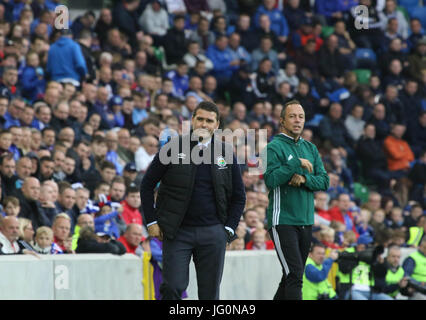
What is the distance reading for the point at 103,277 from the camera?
1121 cm

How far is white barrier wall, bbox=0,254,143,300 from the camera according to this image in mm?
10305

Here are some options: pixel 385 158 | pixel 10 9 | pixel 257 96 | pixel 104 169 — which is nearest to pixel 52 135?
pixel 104 169

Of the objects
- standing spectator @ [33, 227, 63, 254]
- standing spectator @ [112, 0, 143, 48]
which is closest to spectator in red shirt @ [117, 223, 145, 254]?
standing spectator @ [33, 227, 63, 254]

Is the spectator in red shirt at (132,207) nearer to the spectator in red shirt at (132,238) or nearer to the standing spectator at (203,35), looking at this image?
the spectator in red shirt at (132,238)

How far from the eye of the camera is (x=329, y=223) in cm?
1596

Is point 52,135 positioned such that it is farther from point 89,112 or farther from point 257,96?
point 257,96

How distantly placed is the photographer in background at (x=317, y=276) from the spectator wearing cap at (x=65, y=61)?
5.91 metres

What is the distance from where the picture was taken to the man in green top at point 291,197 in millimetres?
8812

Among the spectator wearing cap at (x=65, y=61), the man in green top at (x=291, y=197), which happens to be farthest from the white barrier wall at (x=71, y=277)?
the spectator wearing cap at (x=65, y=61)

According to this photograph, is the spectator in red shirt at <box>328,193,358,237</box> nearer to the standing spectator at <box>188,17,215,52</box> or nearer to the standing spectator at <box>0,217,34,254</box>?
the standing spectator at <box>188,17,215,52</box>

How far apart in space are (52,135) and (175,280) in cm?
682

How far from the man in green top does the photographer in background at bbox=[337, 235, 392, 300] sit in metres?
3.37

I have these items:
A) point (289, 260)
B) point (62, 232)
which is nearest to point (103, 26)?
point (62, 232)

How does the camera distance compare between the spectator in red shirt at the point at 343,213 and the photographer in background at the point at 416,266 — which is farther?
the spectator in red shirt at the point at 343,213
